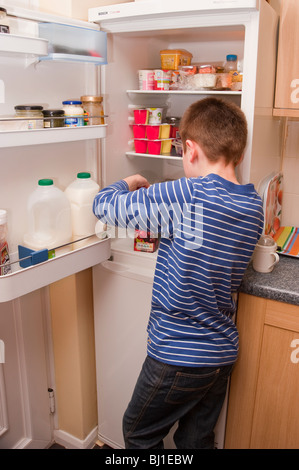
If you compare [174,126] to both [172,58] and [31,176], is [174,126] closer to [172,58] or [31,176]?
[172,58]

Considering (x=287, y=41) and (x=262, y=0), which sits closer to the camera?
(x=262, y=0)

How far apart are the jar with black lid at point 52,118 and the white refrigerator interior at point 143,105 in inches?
13.9

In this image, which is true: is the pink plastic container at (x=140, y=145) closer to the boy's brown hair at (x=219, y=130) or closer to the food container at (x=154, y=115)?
the food container at (x=154, y=115)

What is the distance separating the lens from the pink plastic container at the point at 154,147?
5.40 ft

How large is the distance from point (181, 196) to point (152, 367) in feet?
1.71

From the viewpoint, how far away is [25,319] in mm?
1669

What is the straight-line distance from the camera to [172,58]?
1652 mm

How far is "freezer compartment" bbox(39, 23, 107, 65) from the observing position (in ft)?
3.84

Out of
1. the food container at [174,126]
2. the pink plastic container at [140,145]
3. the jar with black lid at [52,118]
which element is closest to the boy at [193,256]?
the jar with black lid at [52,118]

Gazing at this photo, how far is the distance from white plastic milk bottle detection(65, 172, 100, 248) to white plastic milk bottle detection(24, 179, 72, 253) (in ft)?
0.13
